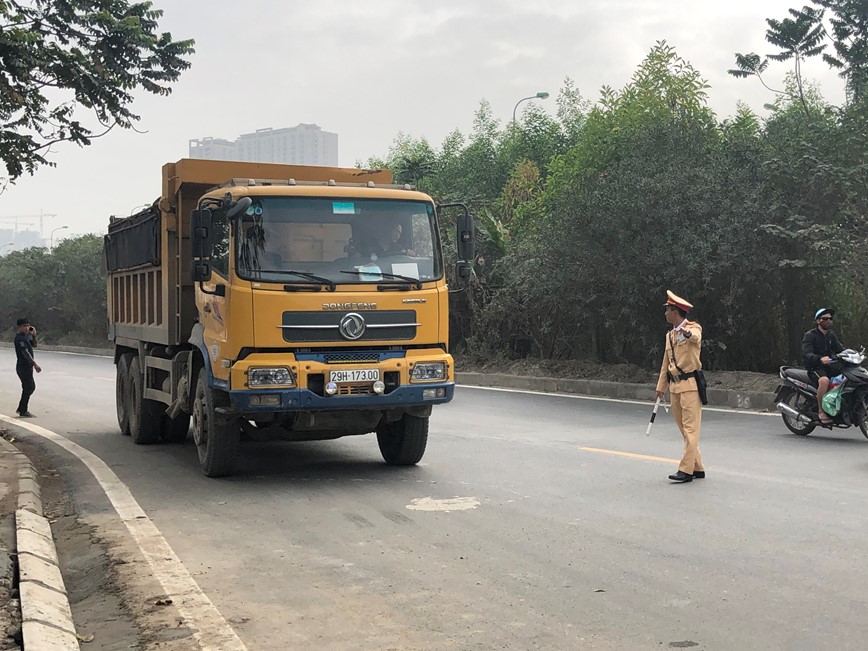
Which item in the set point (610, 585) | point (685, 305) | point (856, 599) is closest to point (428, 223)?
point (685, 305)

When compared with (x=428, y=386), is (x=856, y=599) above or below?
below

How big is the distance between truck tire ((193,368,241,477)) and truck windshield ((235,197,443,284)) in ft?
4.46

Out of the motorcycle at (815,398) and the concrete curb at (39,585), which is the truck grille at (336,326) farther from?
the motorcycle at (815,398)

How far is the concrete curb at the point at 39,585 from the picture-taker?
502 cm

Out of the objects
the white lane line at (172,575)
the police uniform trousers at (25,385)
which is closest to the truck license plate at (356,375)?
the white lane line at (172,575)

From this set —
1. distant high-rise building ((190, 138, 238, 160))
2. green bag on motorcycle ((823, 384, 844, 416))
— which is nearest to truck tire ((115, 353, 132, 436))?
green bag on motorcycle ((823, 384, 844, 416))

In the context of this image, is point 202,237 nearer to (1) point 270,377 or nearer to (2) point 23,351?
(1) point 270,377

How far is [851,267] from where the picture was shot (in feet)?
51.7

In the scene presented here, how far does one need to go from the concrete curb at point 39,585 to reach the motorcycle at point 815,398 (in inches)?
341

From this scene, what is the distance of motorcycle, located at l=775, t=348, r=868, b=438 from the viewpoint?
11.7 meters

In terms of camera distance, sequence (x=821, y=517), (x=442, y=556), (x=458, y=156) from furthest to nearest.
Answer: (x=458, y=156) < (x=821, y=517) < (x=442, y=556)

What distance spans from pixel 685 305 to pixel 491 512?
2906 millimetres

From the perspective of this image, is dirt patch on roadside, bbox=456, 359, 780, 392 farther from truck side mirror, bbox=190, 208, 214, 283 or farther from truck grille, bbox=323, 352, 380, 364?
truck side mirror, bbox=190, 208, 214, 283

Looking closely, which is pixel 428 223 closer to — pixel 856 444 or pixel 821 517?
pixel 821 517
